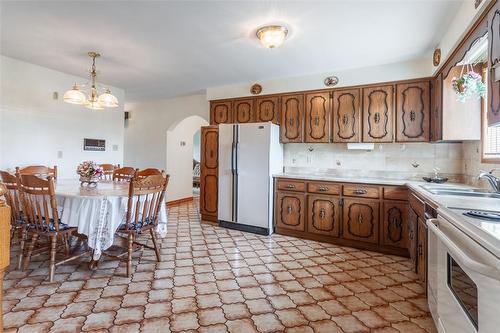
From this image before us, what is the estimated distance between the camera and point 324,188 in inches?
139

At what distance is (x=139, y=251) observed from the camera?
3105mm

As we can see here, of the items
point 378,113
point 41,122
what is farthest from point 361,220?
point 41,122

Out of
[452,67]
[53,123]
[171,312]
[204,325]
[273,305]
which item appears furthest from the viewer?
[53,123]

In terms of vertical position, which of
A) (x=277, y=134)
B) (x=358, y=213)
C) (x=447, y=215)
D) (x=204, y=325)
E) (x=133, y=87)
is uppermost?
(x=133, y=87)

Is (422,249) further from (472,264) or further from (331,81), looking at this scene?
(331,81)

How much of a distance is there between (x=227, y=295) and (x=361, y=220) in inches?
78.5

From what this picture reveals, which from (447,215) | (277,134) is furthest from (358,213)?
(447,215)

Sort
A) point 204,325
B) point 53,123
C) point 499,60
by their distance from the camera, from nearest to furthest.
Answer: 1. point 499,60
2. point 204,325
3. point 53,123

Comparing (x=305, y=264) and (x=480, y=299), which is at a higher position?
(x=480, y=299)

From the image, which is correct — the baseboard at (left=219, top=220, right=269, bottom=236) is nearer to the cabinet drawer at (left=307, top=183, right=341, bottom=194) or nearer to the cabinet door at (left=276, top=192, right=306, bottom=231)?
the cabinet door at (left=276, top=192, right=306, bottom=231)

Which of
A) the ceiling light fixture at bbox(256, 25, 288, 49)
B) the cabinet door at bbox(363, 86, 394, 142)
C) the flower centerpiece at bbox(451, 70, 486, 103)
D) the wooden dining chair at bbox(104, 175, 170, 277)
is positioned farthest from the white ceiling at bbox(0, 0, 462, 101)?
the wooden dining chair at bbox(104, 175, 170, 277)

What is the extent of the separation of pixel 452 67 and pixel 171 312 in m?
3.38

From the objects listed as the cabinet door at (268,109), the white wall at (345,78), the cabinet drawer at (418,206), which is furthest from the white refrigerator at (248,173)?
the cabinet drawer at (418,206)

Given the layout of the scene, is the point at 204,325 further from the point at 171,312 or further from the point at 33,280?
the point at 33,280
